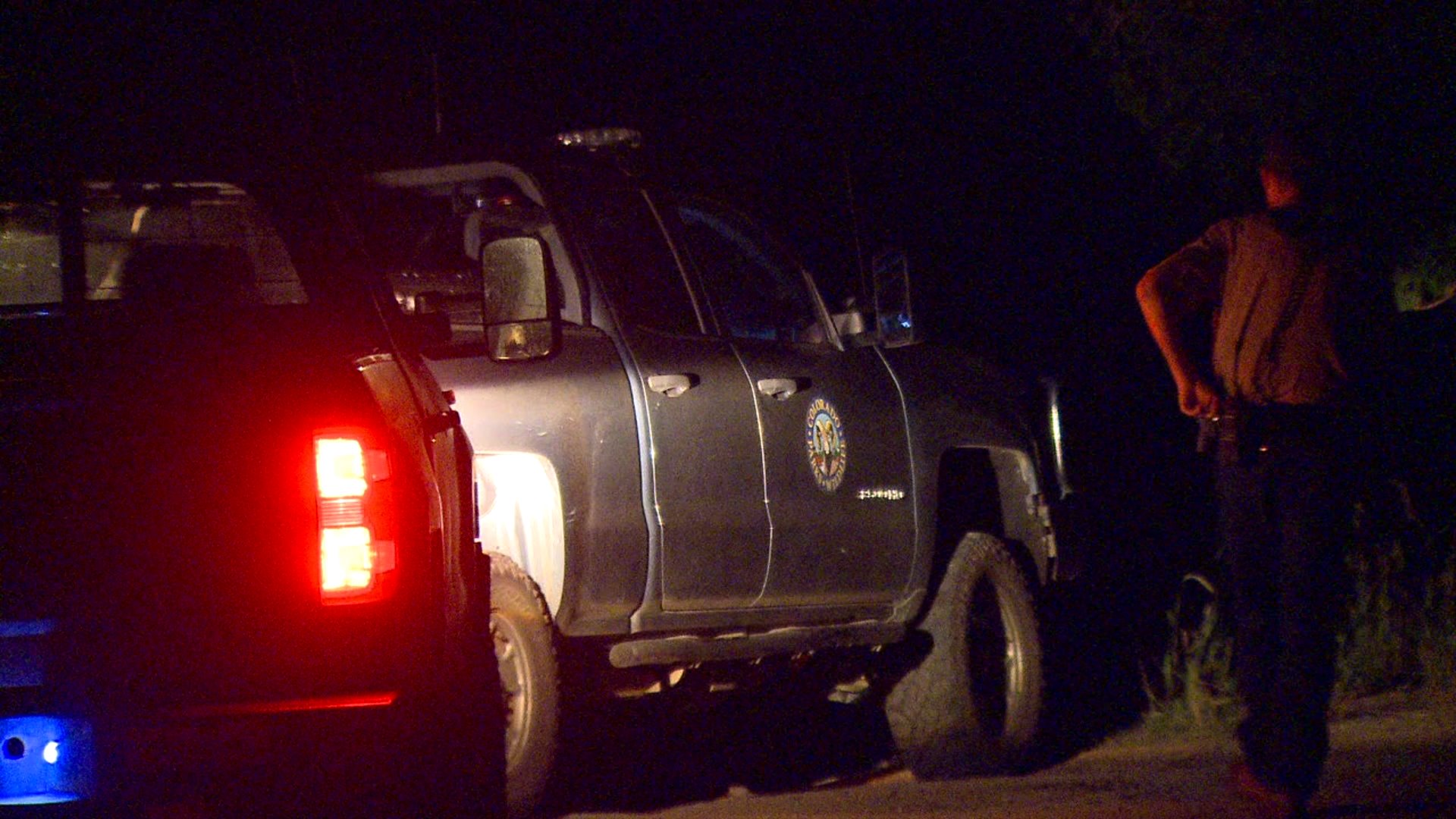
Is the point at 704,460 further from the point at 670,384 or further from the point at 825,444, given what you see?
the point at 825,444

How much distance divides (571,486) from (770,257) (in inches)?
65.5

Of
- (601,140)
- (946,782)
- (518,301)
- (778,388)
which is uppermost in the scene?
(601,140)

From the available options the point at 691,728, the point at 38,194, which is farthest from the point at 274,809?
the point at 691,728

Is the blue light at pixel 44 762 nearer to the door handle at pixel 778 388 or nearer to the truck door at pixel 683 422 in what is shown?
the truck door at pixel 683 422

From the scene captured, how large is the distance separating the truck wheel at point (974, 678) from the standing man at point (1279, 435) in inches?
51.5

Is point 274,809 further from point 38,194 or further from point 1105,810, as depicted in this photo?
point 1105,810

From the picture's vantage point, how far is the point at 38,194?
4004 mm

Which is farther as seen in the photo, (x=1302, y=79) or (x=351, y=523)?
(x=1302, y=79)

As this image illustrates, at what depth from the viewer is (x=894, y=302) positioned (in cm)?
648

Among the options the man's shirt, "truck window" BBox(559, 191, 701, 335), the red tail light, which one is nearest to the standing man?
the man's shirt

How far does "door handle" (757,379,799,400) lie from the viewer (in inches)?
229

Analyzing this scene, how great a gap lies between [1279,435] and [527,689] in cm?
212

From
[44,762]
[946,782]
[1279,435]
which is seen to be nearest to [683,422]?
[1279,435]

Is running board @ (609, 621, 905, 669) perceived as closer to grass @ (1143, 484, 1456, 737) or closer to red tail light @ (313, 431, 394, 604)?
grass @ (1143, 484, 1456, 737)
